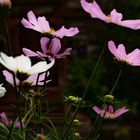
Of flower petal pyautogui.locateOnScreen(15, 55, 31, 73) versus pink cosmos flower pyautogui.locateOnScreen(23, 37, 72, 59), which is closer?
flower petal pyautogui.locateOnScreen(15, 55, 31, 73)

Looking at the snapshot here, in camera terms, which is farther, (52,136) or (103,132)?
(103,132)

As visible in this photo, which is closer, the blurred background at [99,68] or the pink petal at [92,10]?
the pink petal at [92,10]

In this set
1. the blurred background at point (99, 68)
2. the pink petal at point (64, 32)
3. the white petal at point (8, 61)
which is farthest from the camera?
the blurred background at point (99, 68)

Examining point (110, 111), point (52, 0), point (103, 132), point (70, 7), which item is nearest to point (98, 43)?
point (70, 7)

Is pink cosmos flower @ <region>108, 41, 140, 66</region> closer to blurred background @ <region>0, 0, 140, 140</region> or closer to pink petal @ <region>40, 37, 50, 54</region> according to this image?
pink petal @ <region>40, 37, 50, 54</region>

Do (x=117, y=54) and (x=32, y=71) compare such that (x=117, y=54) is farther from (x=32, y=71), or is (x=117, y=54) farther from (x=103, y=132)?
(x=103, y=132)

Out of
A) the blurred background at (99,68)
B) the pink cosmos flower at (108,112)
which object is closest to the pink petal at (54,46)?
the pink cosmos flower at (108,112)

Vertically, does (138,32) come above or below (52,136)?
below

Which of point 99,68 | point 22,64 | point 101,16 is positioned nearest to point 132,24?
point 101,16

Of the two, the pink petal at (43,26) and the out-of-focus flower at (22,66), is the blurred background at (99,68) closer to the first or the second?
the pink petal at (43,26)

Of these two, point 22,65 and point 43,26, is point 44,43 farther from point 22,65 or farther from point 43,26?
point 22,65

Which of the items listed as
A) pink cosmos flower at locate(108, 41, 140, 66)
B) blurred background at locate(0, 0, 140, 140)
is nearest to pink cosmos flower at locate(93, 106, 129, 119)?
pink cosmos flower at locate(108, 41, 140, 66)
